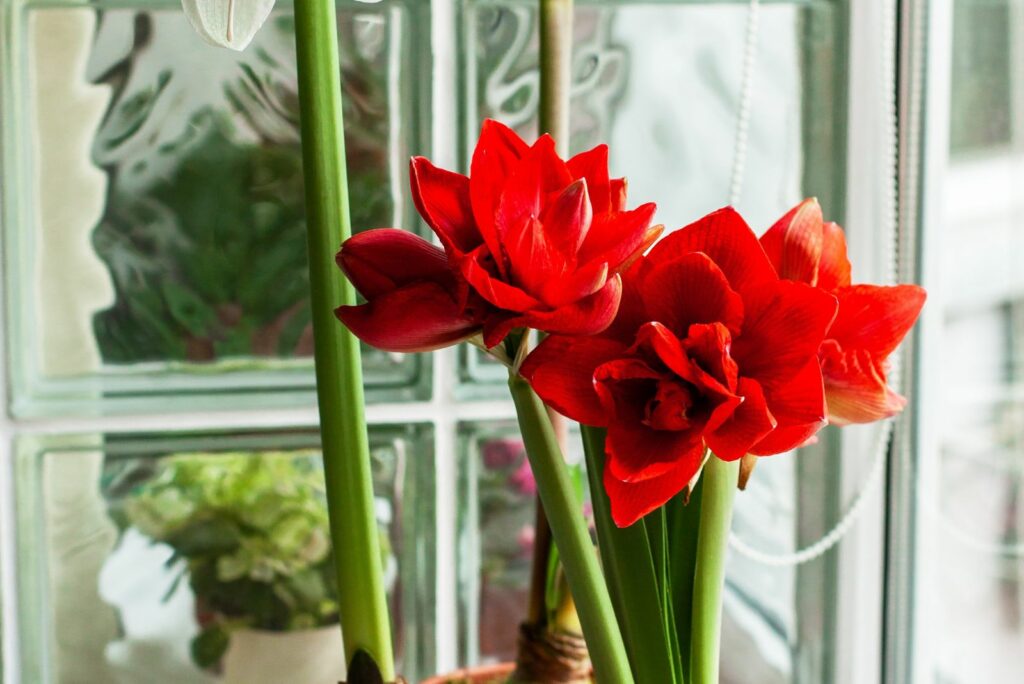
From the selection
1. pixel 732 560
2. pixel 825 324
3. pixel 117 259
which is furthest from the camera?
pixel 732 560

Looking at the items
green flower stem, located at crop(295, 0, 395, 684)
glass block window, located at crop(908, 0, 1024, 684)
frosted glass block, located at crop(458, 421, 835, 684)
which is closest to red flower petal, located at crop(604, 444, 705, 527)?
green flower stem, located at crop(295, 0, 395, 684)

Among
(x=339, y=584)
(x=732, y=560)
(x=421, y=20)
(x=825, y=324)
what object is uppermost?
(x=421, y=20)

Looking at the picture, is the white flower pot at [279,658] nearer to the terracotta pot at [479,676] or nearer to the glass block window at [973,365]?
the terracotta pot at [479,676]

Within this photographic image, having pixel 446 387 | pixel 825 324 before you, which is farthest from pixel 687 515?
pixel 446 387

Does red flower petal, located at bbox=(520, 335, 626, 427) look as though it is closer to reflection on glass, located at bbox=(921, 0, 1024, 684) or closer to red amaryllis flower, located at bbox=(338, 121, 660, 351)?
red amaryllis flower, located at bbox=(338, 121, 660, 351)

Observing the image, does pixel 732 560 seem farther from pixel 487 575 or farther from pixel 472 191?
pixel 472 191

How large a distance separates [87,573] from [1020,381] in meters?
0.77

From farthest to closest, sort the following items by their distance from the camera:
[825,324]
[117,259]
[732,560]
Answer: [732,560] → [117,259] → [825,324]

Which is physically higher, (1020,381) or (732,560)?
(1020,381)

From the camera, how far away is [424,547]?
0.76m

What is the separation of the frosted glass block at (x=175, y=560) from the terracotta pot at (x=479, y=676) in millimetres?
179

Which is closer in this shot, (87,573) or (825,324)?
(825,324)

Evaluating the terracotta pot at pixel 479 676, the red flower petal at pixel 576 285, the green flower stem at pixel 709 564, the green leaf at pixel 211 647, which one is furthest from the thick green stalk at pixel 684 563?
the green leaf at pixel 211 647

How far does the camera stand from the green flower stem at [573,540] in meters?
0.34
